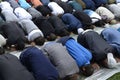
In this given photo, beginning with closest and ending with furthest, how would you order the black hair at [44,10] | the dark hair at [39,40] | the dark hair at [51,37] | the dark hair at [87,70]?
the dark hair at [87,70], the dark hair at [39,40], the dark hair at [51,37], the black hair at [44,10]

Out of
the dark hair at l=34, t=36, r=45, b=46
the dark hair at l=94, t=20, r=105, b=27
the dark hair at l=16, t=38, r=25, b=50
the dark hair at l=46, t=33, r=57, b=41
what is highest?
the dark hair at l=16, t=38, r=25, b=50

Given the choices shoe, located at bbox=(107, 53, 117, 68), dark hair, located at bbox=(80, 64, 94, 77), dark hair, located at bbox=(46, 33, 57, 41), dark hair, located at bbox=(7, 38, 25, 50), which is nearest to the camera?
dark hair, located at bbox=(80, 64, 94, 77)

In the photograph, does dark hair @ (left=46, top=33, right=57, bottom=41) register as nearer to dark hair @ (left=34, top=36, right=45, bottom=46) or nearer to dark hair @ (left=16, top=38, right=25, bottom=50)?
dark hair @ (left=34, top=36, right=45, bottom=46)

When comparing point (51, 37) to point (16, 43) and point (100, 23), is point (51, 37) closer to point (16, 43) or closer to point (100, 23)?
point (16, 43)

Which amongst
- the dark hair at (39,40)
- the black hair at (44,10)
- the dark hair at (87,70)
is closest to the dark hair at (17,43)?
the dark hair at (39,40)

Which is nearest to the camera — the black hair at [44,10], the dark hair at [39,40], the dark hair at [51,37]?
the dark hair at [39,40]

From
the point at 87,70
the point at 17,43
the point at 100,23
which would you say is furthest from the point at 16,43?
the point at 100,23

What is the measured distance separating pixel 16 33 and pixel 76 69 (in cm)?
151

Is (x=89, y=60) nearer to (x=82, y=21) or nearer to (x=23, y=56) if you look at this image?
(x=23, y=56)

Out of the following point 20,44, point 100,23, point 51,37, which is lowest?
point 100,23

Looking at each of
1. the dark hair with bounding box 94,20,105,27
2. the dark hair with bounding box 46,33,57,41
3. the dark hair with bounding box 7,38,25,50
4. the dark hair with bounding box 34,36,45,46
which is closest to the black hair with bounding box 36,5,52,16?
the dark hair with bounding box 94,20,105,27

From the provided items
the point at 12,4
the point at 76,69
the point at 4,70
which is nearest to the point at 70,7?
the point at 12,4

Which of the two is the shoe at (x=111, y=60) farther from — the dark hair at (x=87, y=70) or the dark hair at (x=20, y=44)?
the dark hair at (x=20, y=44)

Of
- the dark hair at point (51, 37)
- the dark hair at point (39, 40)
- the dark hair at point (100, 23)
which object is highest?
the dark hair at point (39, 40)
